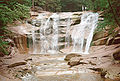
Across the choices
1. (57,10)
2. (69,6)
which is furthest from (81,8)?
(57,10)

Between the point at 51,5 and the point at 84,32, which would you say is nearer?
the point at 84,32

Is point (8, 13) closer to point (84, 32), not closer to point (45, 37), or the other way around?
point (45, 37)

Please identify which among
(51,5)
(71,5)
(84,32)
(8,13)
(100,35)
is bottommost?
(100,35)

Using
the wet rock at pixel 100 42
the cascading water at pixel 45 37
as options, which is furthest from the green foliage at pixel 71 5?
the wet rock at pixel 100 42

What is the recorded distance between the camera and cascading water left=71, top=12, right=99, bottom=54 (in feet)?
47.7

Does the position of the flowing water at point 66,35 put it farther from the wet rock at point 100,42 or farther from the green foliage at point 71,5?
the green foliage at point 71,5

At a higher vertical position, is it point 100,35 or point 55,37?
point 100,35

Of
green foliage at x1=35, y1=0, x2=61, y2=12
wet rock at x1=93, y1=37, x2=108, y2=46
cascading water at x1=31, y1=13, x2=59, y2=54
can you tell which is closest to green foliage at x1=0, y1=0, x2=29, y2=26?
cascading water at x1=31, y1=13, x2=59, y2=54

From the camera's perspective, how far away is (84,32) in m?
15.3

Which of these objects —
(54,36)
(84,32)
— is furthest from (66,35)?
(84,32)

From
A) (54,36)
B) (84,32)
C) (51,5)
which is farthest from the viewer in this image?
(51,5)

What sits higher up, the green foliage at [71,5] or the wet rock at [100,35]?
the green foliage at [71,5]

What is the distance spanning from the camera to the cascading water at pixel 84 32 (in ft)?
47.7

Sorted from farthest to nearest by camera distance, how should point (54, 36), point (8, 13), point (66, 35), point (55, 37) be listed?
point (54, 36), point (55, 37), point (66, 35), point (8, 13)
